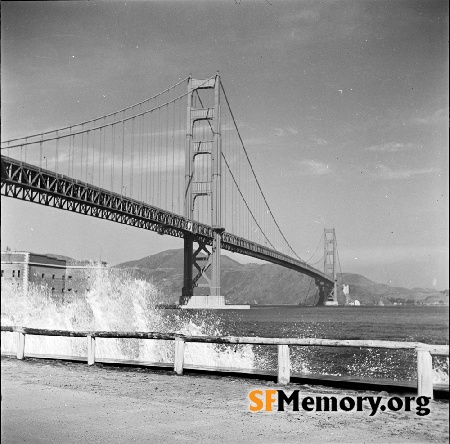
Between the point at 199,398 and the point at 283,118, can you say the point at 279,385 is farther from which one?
the point at 283,118

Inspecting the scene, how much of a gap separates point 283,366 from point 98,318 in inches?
380

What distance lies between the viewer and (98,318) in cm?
1705

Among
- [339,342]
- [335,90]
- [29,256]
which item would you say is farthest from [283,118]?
[29,256]

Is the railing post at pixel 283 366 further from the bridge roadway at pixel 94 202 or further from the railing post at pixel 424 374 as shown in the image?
the bridge roadway at pixel 94 202

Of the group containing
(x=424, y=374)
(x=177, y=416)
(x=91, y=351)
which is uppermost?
(x=424, y=374)

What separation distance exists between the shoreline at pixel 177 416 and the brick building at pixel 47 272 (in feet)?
5.59

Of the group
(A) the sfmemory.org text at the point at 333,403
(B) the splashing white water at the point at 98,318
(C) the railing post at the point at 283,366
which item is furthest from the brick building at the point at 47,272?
(A) the sfmemory.org text at the point at 333,403

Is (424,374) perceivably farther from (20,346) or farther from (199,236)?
(199,236)

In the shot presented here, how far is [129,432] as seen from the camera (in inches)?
235

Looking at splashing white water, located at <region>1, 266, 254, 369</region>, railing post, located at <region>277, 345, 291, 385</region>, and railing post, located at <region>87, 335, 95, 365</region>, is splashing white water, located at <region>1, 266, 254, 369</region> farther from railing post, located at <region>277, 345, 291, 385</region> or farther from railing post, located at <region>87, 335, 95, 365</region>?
railing post, located at <region>277, 345, 291, 385</region>

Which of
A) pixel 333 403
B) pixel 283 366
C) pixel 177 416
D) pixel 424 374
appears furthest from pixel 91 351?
pixel 424 374

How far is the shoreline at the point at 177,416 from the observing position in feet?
19.0

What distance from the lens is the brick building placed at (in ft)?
31.2

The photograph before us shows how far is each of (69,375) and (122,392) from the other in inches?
74.0
